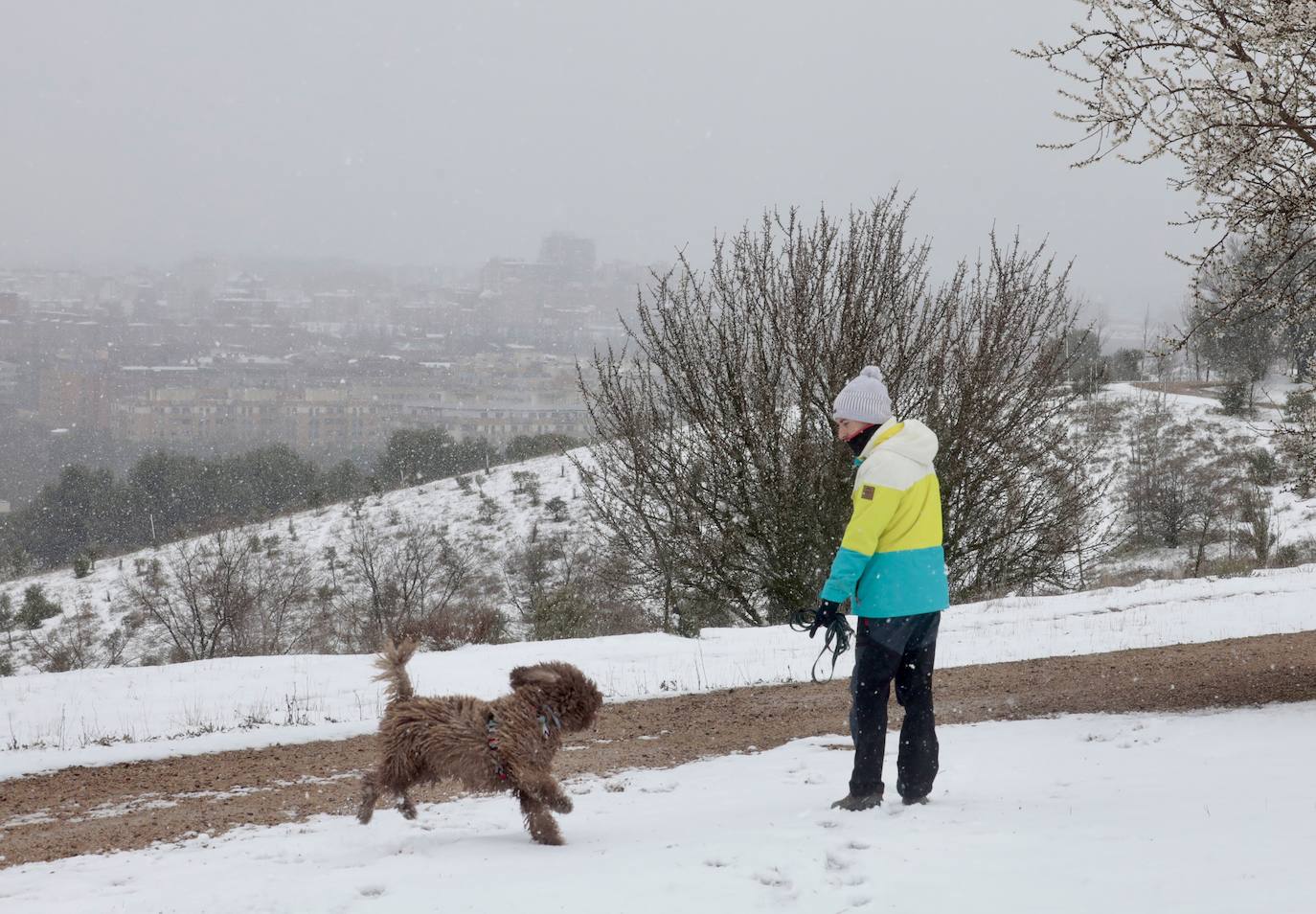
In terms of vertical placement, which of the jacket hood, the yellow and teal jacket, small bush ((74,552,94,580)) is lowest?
small bush ((74,552,94,580))

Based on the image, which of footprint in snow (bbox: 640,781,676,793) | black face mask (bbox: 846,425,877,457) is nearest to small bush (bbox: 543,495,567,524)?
footprint in snow (bbox: 640,781,676,793)

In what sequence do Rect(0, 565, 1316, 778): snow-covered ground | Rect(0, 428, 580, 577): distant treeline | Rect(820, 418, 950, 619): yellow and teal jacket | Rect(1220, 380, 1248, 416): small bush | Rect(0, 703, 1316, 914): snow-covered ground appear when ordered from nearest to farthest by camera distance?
Rect(0, 703, 1316, 914): snow-covered ground, Rect(820, 418, 950, 619): yellow and teal jacket, Rect(0, 565, 1316, 778): snow-covered ground, Rect(1220, 380, 1248, 416): small bush, Rect(0, 428, 580, 577): distant treeline

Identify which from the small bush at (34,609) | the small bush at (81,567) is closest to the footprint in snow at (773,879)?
the small bush at (34,609)

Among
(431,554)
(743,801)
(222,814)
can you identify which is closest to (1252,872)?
(743,801)

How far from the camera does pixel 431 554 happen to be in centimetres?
2908

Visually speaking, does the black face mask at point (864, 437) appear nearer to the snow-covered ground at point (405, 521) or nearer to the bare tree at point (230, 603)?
the bare tree at point (230, 603)

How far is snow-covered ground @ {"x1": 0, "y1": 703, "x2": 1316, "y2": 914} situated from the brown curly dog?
10.8 inches

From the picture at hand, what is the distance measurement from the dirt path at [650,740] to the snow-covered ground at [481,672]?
547 mm

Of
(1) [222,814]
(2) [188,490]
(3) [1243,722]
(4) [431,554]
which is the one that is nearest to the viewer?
(1) [222,814]

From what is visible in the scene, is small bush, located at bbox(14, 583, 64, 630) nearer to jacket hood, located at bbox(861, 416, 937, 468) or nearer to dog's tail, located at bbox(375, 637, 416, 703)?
dog's tail, located at bbox(375, 637, 416, 703)

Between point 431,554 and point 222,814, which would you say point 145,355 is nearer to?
point 431,554

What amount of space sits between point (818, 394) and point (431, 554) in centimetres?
1796

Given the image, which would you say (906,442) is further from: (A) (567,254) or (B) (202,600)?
(A) (567,254)

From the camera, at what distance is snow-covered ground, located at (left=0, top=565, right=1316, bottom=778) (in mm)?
8562
